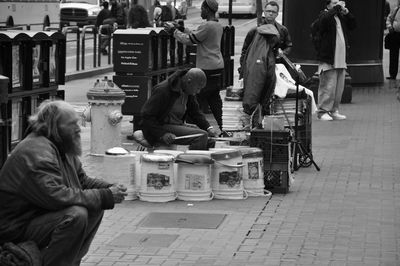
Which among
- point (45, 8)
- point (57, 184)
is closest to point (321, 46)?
point (57, 184)

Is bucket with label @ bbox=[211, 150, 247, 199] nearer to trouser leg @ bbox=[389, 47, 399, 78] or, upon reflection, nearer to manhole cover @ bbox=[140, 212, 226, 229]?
manhole cover @ bbox=[140, 212, 226, 229]

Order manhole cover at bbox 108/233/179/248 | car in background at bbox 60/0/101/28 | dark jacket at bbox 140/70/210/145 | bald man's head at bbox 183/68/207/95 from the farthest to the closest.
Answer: car in background at bbox 60/0/101/28, dark jacket at bbox 140/70/210/145, bald man's head at bbox 183/68/207/95, manhole cover at bbox 108/233/179/248

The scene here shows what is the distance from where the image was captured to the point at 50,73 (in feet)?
35.2

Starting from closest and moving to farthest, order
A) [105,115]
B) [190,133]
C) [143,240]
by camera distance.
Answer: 1. [143,240]
2. [190,133]
3. [105,115]

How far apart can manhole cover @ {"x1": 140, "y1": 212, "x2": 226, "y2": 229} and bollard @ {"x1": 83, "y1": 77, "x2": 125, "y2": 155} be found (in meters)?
2.83

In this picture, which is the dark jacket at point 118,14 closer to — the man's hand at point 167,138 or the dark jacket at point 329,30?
the dark jacket at point 329,30

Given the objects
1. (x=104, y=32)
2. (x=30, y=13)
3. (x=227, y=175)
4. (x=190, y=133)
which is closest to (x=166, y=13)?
(x=30, y=13)

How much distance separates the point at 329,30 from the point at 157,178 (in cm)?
701

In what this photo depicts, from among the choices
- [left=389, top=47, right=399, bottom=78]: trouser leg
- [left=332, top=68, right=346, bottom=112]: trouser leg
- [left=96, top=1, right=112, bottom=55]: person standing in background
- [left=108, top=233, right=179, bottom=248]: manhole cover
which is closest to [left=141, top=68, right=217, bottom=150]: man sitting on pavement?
[left=108, top=233, right=179, bottom=248]: manhole cover

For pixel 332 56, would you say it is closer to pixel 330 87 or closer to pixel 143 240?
pixel 330 87

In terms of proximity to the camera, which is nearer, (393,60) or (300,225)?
(300,225)

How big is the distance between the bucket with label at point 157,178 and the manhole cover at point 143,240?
4.49 feet

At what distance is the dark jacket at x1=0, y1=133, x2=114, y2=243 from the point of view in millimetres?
6141

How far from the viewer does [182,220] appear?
9297 mm
